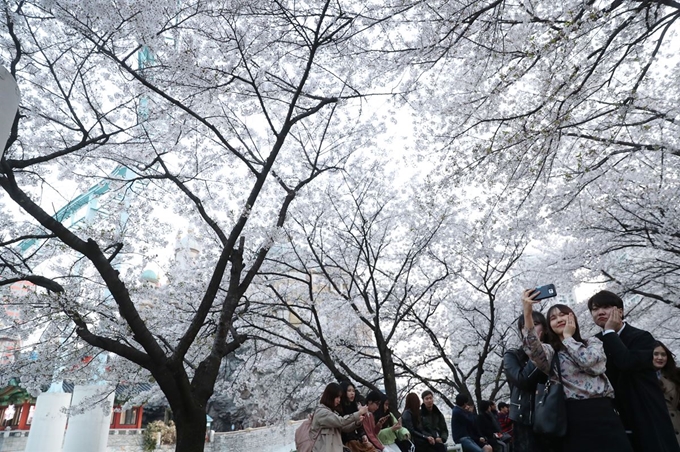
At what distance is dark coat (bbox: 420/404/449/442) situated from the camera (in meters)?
5.24

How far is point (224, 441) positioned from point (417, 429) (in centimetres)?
1575

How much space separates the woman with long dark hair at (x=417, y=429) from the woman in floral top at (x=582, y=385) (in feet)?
Result: 10.4

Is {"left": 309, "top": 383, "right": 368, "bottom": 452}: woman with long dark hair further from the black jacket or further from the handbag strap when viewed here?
the handbag strap

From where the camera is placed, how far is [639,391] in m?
2.39

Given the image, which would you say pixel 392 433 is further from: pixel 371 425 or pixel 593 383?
pixel 593 383

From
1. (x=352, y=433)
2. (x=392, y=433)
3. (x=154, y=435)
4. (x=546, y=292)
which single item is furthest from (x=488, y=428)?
(x=154, y=435)

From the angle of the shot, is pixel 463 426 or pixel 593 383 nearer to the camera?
pixel 593 383

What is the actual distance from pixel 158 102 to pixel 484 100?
16.3 ft

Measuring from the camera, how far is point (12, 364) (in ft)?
26.4

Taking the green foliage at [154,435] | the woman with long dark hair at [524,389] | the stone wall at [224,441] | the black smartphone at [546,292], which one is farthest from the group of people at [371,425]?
the green foliage at [154,435]

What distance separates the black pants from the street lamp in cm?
331

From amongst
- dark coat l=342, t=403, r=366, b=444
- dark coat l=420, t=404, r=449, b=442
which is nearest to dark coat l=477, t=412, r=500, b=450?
dark coat l=420, t=404, r=449, b=442

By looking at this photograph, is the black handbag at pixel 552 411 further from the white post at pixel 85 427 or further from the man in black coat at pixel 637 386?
the white post at pixel 85 427

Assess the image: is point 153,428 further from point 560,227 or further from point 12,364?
point 560,227
